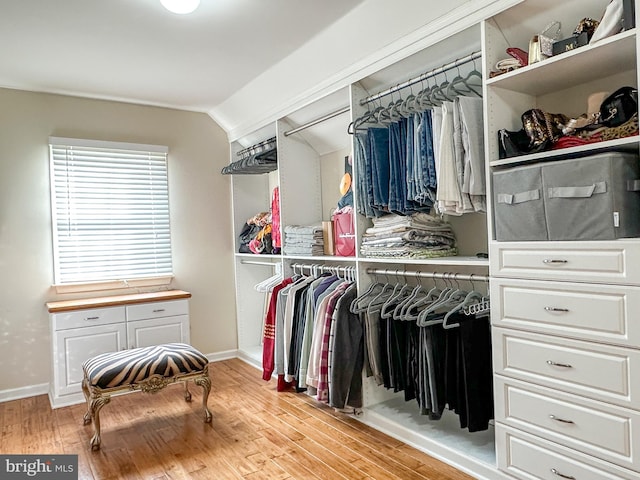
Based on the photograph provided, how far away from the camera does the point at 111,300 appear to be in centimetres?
373

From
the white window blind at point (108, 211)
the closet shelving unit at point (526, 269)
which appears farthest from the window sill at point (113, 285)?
the closet shelving unit at point (526, 269)

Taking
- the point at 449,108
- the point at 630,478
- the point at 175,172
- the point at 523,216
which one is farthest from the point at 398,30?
the point at 175,172

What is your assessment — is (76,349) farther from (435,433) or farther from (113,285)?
(435,433)

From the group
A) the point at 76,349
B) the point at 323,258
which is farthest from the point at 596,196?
the point at 76,349

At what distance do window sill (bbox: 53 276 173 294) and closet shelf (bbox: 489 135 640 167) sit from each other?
3313 mm

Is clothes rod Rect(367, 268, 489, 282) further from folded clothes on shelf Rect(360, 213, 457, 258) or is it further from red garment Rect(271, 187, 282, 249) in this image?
red garment Rect(271, 187, 282, 249)

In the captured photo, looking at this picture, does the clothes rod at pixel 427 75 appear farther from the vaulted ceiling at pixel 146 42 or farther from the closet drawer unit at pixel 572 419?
the closet drawer unit at pixel 572 419

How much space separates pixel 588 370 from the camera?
68.8 inches

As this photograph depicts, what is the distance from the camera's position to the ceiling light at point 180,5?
233cm

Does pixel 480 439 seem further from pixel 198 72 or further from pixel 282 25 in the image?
pixel 198 72

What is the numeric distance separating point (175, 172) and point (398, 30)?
9.00ft

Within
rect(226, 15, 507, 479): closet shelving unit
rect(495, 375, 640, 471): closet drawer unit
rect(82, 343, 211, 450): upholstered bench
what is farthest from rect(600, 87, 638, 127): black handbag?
rect(82, 343, 211, 450): upholstered bench

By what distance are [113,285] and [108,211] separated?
67cm

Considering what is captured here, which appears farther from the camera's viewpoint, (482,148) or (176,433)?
(176,433)
